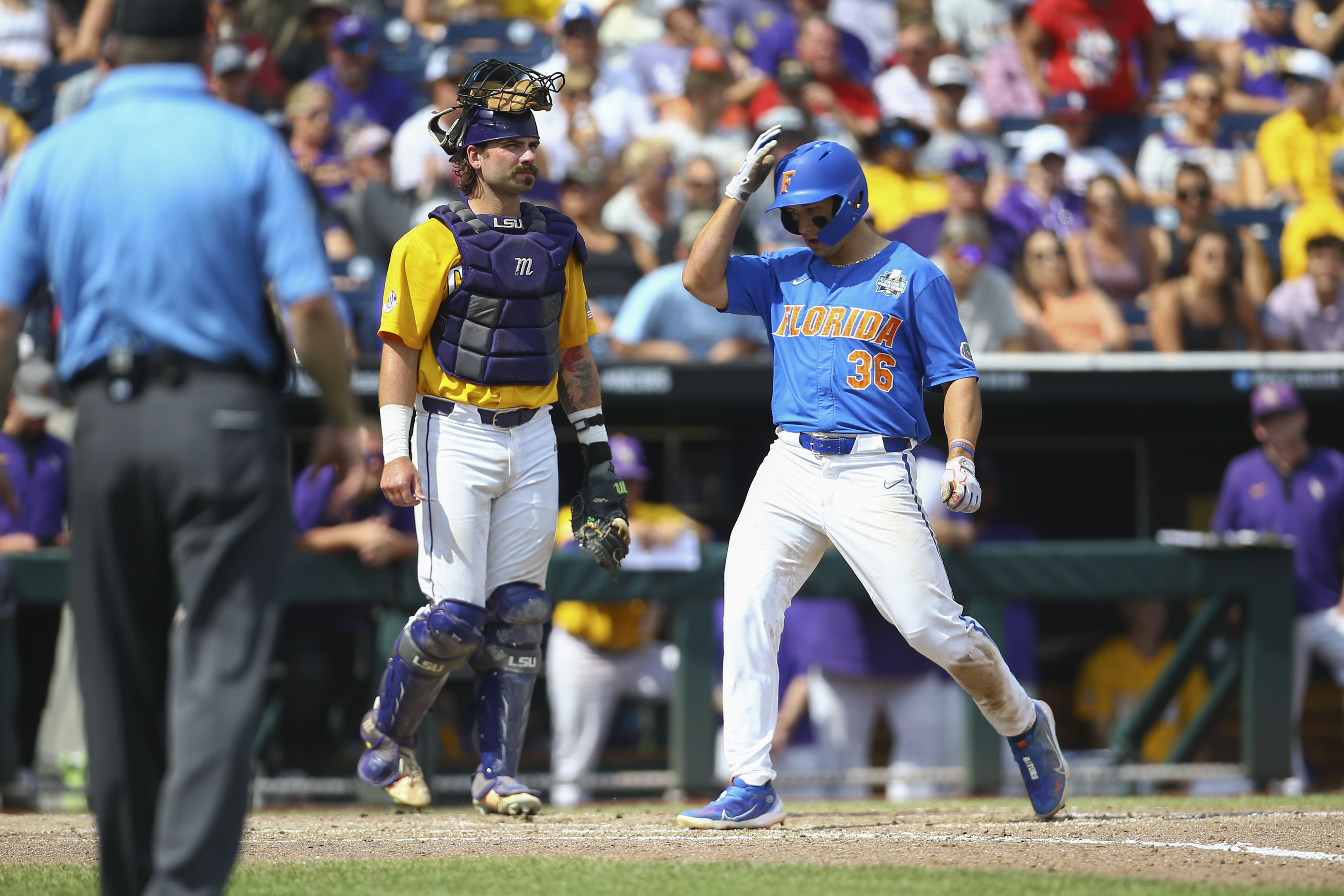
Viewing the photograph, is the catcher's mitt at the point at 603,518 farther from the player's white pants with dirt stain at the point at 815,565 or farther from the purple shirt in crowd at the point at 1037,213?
the purple shirt in crowd at the point at 1037,213

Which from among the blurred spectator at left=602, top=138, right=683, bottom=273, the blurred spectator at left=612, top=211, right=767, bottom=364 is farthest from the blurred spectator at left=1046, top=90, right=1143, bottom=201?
the blurred spectator at left=612, top=211, right=767, bottom=364

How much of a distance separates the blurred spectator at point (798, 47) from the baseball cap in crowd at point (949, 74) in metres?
0.67

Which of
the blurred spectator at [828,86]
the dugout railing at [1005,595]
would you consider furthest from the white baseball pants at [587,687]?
the blurred spectator at [828,86]

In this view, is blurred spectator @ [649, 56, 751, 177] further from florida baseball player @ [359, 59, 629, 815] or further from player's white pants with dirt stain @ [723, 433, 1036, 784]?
player's white pants with dirt stain @ [723, 433, 1036, 784]

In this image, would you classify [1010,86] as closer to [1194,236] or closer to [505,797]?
[1194,236]

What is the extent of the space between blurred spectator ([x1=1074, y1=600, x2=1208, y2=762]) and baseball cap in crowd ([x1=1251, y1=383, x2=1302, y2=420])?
3.40 feet

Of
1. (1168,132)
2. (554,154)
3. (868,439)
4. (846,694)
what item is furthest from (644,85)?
(868,439)

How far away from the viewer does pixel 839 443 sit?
4.60 m

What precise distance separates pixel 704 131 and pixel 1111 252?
245cm

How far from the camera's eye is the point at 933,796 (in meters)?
7.36

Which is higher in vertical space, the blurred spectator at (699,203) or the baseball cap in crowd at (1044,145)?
the baseball cap in crowd at (1044,145)

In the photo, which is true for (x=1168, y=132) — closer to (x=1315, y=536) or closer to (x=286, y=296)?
(x=1315, y=536)

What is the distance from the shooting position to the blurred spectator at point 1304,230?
9173mm

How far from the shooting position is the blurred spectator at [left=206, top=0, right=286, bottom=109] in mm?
9688
